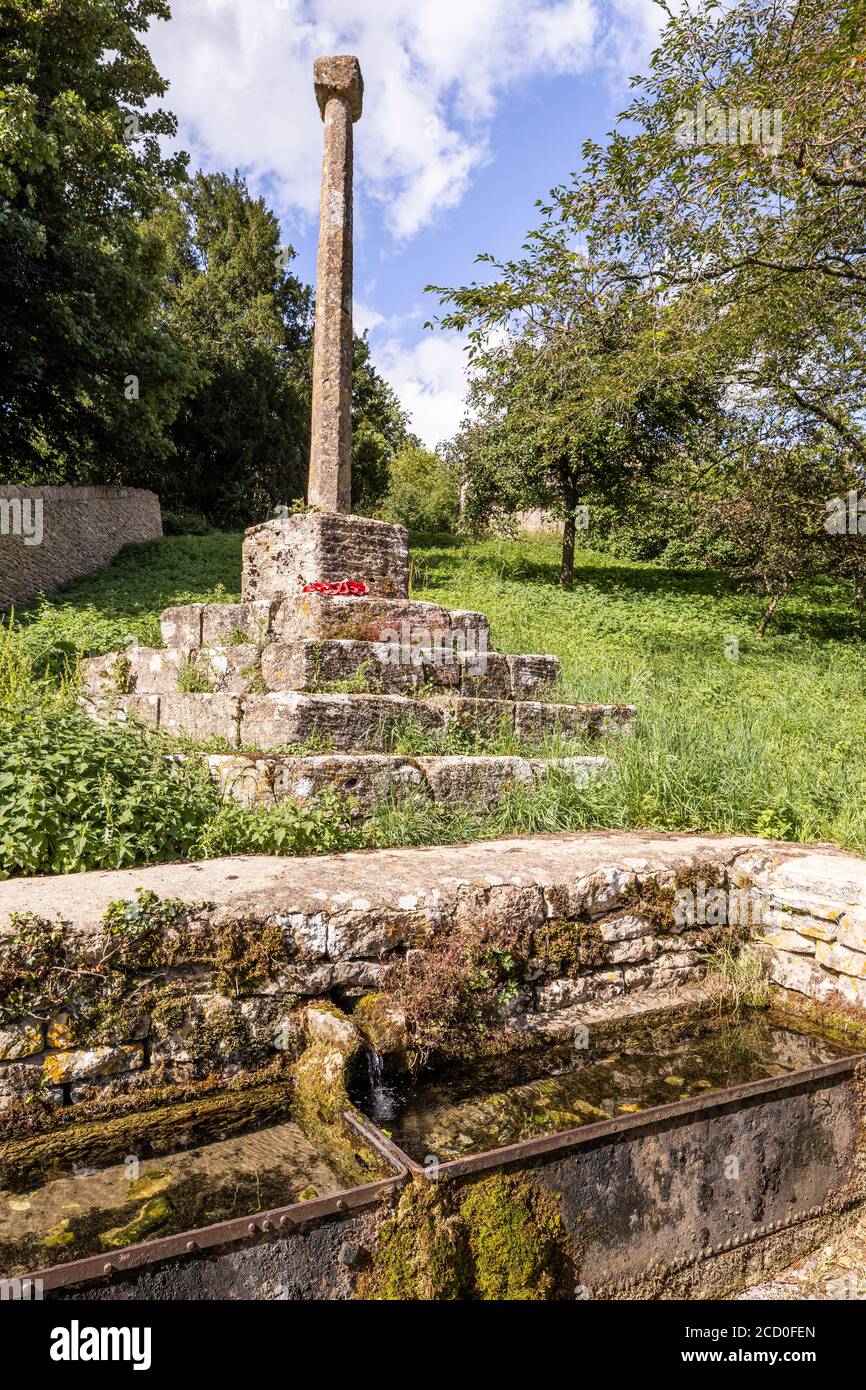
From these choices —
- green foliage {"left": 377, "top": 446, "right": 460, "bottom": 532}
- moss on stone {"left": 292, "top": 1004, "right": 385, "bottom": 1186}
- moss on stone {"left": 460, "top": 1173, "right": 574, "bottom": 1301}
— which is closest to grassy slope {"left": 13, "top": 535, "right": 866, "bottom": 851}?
moss on stone {"left": 292, "top": 1004, "right": 385, "bottom": 1186}

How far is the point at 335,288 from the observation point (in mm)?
6930

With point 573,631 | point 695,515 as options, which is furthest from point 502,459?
point 573,631

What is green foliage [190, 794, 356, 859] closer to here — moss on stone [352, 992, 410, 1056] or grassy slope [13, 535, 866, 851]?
grassy slope [13, 535, 866, 851]

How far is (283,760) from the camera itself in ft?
14.6

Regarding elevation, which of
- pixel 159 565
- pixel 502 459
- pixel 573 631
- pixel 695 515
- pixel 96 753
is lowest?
pixel 96 753

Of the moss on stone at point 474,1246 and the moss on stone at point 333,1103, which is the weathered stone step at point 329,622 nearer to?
the moss on stone at point 333,1103

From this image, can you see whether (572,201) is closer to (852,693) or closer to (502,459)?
(852,693)

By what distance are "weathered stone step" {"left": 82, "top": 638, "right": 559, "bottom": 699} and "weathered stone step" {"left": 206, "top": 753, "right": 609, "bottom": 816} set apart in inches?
29.3

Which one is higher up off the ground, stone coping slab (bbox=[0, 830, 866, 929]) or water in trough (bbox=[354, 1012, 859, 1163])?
stone coping slab (bbox=[0, 830, 866, 929])

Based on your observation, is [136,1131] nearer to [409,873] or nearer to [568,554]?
[409,873]

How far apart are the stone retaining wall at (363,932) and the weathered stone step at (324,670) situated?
63.3 inches

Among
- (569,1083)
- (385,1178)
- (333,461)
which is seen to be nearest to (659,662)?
(333,461)

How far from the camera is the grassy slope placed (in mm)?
5016

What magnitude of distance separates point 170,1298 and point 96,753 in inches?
102
